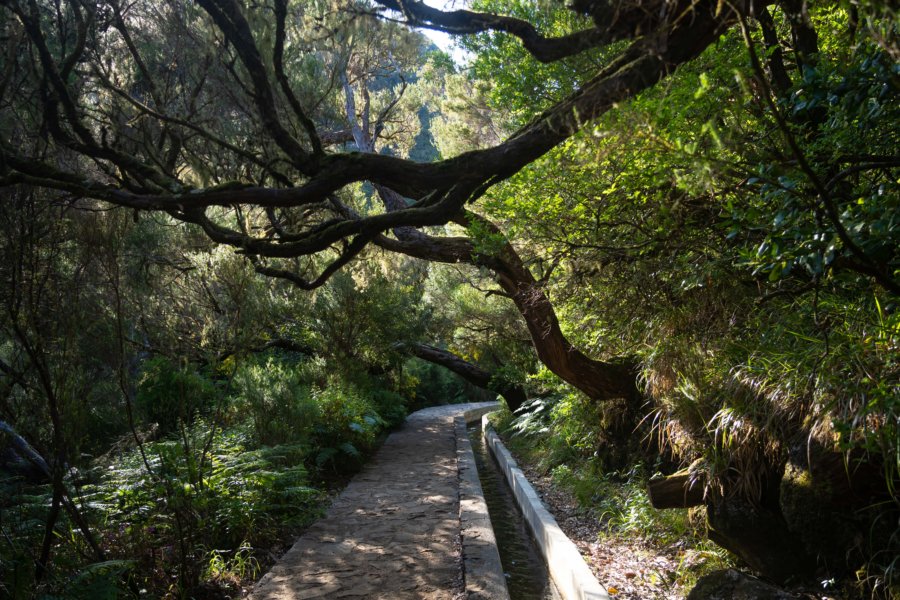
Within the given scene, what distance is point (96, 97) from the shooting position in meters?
8.09

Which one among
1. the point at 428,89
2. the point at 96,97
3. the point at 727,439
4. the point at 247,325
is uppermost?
the point at 428,89

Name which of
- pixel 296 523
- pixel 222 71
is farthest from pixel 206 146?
pixel 296 523

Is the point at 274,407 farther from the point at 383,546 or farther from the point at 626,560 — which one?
the point at 626,560

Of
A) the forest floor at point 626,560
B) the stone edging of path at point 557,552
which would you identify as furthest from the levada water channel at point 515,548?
the forest floor at point 626,560

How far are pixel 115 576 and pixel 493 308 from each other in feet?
42.1

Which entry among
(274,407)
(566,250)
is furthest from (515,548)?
(274,407)

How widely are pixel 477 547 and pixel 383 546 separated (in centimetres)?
100

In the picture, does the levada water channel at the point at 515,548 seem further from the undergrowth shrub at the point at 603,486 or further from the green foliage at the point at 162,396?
the green foliage at the point at 162,396

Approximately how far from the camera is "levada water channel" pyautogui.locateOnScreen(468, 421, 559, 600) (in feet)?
18.4

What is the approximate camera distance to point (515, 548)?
6898 mm

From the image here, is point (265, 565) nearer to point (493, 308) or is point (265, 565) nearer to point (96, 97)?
point (96, 97)

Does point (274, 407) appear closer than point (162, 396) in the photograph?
Yes

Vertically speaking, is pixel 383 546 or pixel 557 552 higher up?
pixel 383 546

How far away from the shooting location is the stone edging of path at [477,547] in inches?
194
